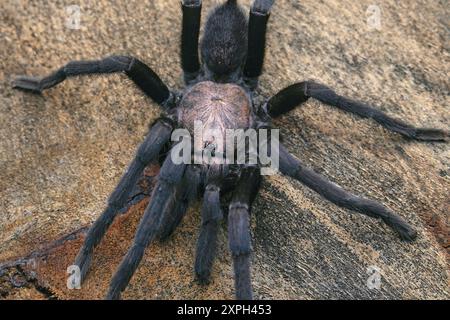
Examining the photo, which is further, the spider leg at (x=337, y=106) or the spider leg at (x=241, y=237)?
the spider leg at (x=337, y=106)

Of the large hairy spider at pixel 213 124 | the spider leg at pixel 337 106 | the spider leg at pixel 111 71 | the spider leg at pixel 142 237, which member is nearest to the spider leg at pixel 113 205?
the large hairy spider at pixel 213 124

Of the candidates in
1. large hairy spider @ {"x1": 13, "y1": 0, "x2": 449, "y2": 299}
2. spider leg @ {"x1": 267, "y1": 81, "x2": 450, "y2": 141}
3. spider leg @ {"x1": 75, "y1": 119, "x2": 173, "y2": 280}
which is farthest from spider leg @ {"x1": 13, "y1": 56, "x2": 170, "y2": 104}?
spider leg @ {"x1": 267, "y1": 81, "x2": 450, "y2": 141}

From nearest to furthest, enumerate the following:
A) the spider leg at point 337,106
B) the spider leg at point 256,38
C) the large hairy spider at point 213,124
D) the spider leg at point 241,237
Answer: the spider leg at point 241,237
the large hairy spider at point 213,124
the spider leg at point 337,106
the spider leg at point 256,38

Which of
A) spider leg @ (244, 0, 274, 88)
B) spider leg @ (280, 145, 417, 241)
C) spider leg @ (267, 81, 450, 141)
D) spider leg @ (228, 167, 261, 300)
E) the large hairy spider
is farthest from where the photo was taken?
spider leg @ (244, 0, 274, 88)

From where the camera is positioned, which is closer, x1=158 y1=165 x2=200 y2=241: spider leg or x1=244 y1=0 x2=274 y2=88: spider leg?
x1=158 y1=165 x2=200 y2=241: spider leg

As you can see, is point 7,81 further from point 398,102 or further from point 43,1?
point 398,102

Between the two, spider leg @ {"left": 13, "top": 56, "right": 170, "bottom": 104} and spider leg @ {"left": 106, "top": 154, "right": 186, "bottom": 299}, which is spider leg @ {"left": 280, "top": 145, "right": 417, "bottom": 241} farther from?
spider leg @ {"left": 13, "top": 56, "right": 170, "bottom": 104}

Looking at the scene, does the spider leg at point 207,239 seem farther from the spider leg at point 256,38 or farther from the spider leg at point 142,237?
the spider leg at point 256,38

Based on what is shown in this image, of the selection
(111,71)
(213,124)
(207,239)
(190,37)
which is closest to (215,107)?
(213,124)

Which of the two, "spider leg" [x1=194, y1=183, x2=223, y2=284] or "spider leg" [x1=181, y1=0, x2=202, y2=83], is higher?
"spider leg" [x1=181, y1=0, x2=202, y2=83]
